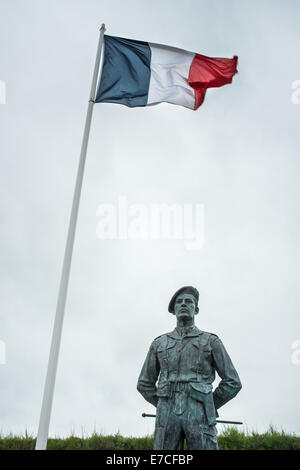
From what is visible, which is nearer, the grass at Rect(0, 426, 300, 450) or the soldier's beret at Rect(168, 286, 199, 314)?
the soldier's beret at Rect(168, 286, 199, 314)

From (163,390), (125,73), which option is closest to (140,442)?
(163,390)

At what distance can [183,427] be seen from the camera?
614 cm

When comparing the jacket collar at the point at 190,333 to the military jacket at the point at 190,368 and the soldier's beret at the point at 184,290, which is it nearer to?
the military jacket at the point at 190,368

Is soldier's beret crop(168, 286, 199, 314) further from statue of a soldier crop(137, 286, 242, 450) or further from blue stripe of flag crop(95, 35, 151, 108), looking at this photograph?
blue stripe of flag crop(95, 35, 151, 108)

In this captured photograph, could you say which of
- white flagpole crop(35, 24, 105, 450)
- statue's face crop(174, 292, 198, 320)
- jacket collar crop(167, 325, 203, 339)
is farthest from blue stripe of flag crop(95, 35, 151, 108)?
jacket collar crop(167, 325, 203, 339)

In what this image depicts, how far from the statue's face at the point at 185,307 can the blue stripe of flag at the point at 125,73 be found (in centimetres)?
456

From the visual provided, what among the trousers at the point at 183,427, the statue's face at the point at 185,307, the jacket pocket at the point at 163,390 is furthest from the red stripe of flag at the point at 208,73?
the trousers at the point at 183,427

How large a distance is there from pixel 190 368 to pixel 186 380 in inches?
8.1

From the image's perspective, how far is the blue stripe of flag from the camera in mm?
9516

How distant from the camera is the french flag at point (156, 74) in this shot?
964cm

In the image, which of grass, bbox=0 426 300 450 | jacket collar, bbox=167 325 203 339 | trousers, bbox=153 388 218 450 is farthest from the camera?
grass, bbox=0 426 300 450

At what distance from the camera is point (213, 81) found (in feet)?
33.5
